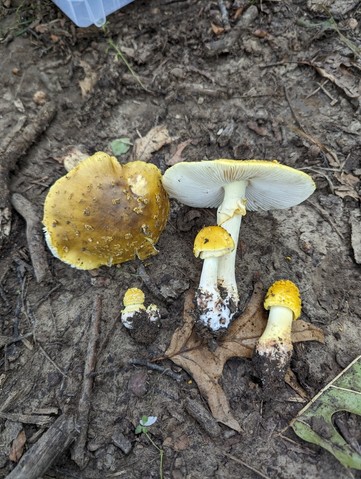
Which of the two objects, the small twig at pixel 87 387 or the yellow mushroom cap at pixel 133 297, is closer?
the small twig at pixel 87 387

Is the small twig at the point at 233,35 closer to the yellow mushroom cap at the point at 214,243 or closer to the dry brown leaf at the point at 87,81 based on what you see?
the dry brown leaf at the point at 87,81

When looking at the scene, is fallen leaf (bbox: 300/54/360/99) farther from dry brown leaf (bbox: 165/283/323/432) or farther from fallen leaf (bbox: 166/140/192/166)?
dry brown leaf (bbox: 165/283/323/432)

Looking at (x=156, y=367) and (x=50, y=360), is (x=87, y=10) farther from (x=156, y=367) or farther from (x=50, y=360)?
(x=156, y=367)

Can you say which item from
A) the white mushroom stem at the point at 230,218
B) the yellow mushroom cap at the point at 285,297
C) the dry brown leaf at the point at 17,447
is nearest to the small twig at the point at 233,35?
the white mushroom stem at the point at 230,218

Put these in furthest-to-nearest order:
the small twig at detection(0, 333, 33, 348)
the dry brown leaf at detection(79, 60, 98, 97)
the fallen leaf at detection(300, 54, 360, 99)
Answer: the dry brown leaf at detection(79, 60, 98, 97) < the fallen leaf at detection(300, 54, 360, 99) < the small twig at detection(0, 333, 33, 348)

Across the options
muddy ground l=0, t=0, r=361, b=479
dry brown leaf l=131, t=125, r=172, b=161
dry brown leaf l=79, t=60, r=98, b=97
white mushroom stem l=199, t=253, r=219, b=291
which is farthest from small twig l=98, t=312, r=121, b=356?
dry brown leaf l=79, t=60, r=98, b=97

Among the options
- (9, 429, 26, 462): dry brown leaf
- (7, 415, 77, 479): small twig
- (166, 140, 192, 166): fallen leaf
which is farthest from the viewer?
(166, 140, 192, 166): fallen leaf

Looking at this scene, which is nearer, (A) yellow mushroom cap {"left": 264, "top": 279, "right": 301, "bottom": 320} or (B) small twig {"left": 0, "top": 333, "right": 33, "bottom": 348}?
(A) yellow mushroom cap {"left": 264, "top": 279, "right": 301, "bottom": 320}
